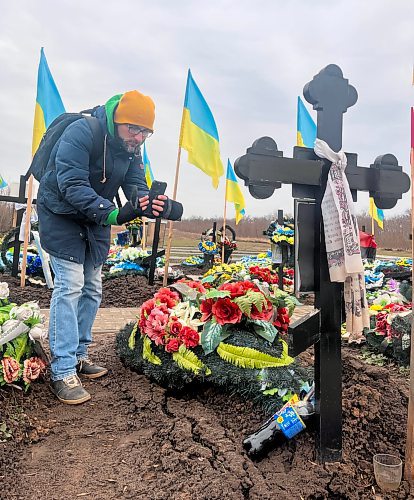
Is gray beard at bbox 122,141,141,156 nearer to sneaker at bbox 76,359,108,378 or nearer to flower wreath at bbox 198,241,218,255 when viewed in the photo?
sneaker at bbox 76,359,108,378

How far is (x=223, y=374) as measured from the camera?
9.03 ft

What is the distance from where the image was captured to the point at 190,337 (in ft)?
9.83

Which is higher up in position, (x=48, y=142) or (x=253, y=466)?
(x=48, y=142)

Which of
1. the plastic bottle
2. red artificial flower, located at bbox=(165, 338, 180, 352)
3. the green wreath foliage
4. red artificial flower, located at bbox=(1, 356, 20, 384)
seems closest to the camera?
the plastic bottle

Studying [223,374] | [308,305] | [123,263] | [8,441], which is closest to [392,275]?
[308,305]

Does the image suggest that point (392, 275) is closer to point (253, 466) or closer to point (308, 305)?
point (308, 305)

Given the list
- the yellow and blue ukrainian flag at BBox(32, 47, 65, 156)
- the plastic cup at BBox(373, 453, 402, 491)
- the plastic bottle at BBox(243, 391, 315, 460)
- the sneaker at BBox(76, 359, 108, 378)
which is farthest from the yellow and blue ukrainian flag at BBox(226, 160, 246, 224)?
the plastic cup at BBox(373, 453, 402, 491)

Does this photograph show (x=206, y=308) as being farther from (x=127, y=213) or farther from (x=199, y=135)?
(x=199, y=135)

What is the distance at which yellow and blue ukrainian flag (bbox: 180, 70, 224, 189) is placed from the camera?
26.1 feet

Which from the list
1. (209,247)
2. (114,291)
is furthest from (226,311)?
(209,247)

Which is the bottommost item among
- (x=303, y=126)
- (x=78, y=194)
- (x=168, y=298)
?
(x=168, y=298)

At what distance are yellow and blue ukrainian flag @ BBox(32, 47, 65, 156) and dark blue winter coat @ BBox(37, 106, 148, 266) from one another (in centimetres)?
454

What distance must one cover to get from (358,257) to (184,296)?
5.86 feet

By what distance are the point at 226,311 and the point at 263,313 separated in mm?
232
